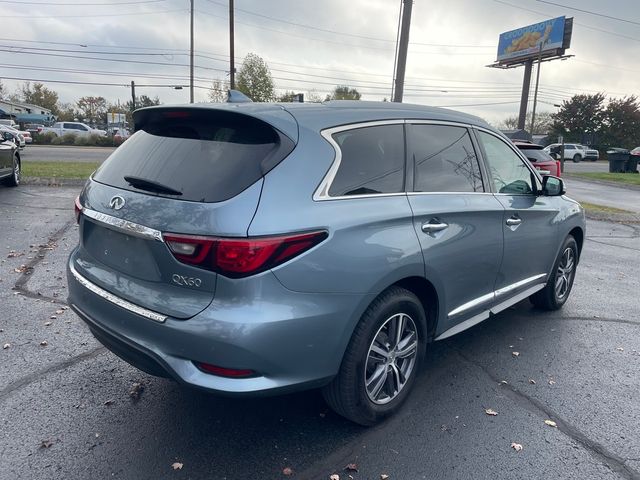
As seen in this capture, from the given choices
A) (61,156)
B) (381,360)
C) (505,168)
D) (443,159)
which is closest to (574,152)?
(61,156)

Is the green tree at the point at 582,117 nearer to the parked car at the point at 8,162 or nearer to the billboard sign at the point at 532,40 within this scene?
the billboard sign at the point at 532,40

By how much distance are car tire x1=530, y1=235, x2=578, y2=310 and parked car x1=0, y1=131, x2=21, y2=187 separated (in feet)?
35.9

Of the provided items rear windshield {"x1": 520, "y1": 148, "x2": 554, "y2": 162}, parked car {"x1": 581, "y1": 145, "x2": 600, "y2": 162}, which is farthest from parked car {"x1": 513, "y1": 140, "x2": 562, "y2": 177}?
parked car {"x1": 581, "y1": 145, "x2": 600, "y2": 162}

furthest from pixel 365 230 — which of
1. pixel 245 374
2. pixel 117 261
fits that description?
pixel 117 261

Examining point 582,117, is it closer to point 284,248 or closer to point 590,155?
point 590,155

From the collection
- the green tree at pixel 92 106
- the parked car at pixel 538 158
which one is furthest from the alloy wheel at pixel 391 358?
the green tree at pixel 92 106

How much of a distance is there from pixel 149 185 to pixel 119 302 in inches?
24.9

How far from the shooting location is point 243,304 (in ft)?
7.45

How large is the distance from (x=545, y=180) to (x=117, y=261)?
3605 millimetres

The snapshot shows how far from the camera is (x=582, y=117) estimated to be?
196 feet

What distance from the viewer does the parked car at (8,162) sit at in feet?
35.5

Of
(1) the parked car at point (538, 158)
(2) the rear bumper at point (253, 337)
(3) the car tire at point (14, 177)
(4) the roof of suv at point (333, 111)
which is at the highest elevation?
(4) the roof of suv at point (333, 111)

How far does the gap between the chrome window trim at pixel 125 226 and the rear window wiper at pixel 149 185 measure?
0.66 feet

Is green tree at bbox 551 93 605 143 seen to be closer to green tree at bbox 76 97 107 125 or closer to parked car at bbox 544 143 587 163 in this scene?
parked car at bbox 544 143 587 163
